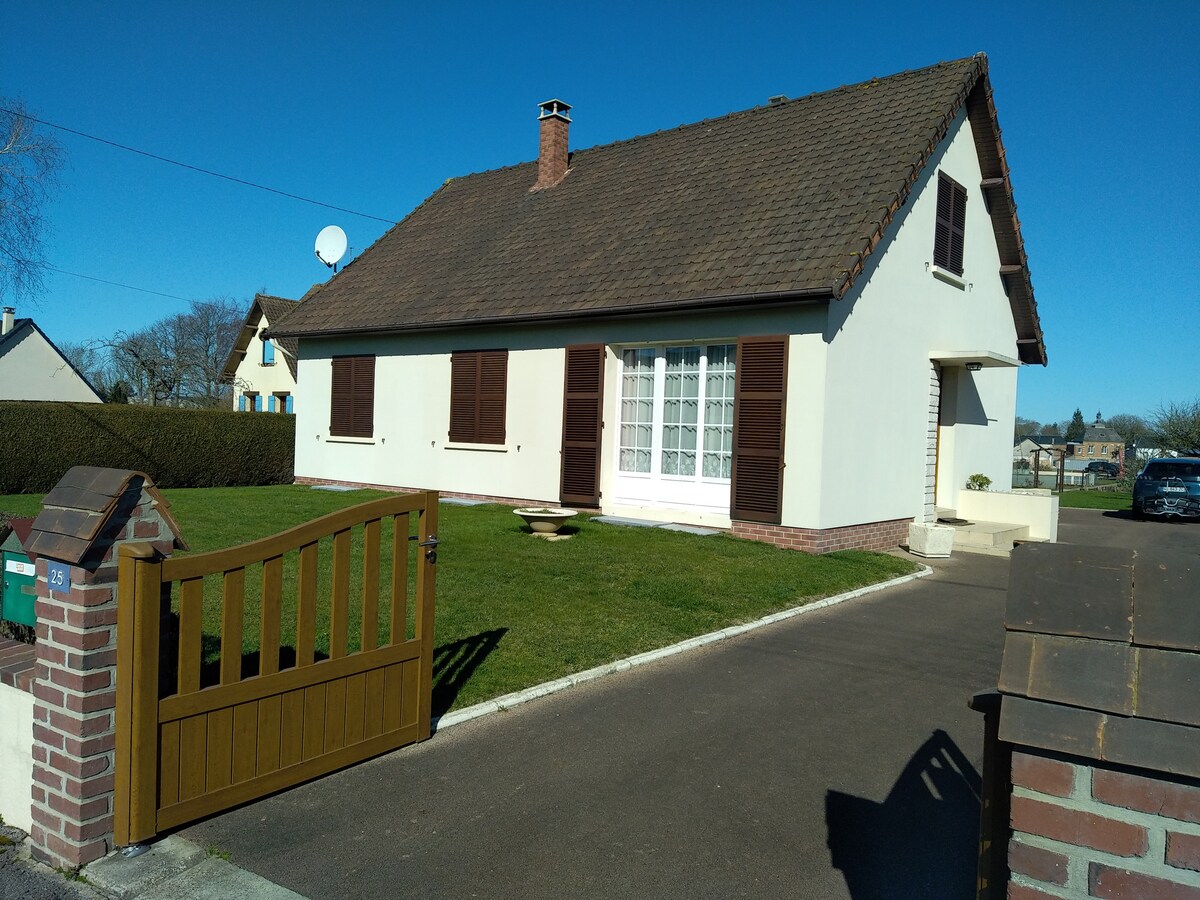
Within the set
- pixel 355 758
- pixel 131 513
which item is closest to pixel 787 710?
pixel 355 758

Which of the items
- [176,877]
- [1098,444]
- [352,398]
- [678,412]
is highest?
[1098,444]

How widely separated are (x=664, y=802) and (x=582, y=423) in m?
10.5

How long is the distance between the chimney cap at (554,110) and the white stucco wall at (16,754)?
1718 cm

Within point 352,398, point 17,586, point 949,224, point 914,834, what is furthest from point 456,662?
point 352,398

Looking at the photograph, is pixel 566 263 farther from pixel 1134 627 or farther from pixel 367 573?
pixel 1134 627

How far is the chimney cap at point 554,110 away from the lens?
19078 mm

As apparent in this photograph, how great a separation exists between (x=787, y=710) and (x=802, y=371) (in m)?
7.11

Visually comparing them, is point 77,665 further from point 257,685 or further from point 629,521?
point 629,521

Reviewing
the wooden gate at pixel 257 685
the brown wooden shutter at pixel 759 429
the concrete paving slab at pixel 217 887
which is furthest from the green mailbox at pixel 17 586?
the brown wooden shutter at pixel 759 429

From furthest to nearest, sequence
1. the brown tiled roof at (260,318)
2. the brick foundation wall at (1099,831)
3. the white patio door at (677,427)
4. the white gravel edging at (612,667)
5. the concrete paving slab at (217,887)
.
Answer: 1. the brown tiled roof at (260,318)
2. the white patio door at (677,427)
3. the white gravel edging at (612,667)
4. the concrete paving slab at (217,887)
5. the brick foundation wall at (1099,831)

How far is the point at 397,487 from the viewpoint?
17734 millimetres

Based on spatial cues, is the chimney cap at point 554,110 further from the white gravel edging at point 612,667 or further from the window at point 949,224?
the white gravel edging at point 612,667

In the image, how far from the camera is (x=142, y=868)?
12.1ft

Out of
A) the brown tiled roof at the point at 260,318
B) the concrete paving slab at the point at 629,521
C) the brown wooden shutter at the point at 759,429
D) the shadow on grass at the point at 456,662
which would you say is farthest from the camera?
the brown tiled roof at the point at 260,318
